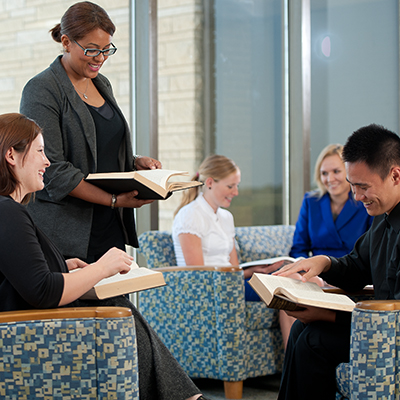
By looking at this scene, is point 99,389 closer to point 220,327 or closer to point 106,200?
point 106,200

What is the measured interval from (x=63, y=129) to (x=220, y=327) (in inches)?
50.7

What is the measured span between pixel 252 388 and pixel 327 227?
1.03 metres

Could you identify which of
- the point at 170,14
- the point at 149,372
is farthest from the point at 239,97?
the point at 149,372

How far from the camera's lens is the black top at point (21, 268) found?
1.32m

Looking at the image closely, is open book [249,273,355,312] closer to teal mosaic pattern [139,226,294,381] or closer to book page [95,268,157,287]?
book page [95,268,157,287]

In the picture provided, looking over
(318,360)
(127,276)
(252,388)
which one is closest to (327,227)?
(252,388)

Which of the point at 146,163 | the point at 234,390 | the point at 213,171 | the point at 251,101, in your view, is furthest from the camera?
the point at 251,101

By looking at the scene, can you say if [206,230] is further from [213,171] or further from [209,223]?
[213,171]

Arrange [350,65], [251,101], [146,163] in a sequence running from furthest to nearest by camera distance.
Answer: [350,65]
[251,101]
[146,163]

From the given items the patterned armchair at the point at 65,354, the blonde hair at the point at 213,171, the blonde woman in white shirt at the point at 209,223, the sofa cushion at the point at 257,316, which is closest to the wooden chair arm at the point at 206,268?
the blonde woman in white shirt at the point at 209,223

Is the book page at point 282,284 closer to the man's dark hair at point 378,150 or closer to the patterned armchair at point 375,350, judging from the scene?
the patterned armchair at point 375,350

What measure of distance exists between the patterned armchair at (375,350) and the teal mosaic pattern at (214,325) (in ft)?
4.02

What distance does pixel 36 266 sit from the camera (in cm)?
134

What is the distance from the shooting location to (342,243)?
313 cm
